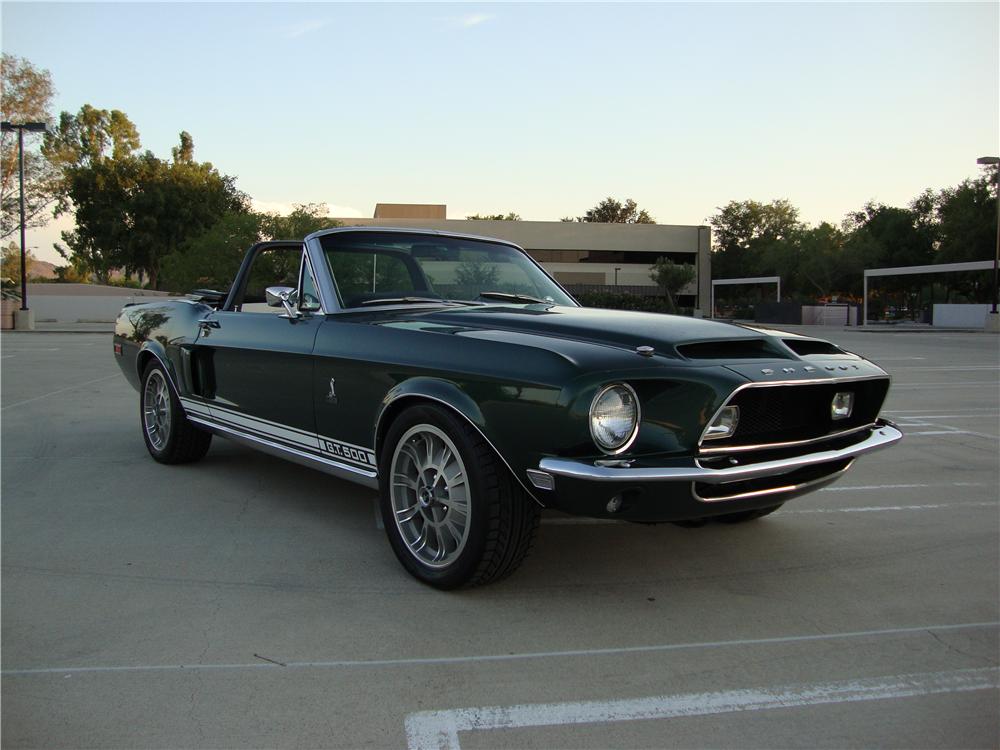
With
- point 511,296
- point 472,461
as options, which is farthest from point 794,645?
point 511,296

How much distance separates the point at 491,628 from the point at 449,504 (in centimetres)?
53

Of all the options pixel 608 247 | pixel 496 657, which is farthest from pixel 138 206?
pixel 496 657

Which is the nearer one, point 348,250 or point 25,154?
point 348,250

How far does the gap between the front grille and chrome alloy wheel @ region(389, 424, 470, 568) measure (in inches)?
38.3

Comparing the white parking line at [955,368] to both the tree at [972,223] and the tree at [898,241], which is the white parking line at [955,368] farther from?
the tree at [898,241]

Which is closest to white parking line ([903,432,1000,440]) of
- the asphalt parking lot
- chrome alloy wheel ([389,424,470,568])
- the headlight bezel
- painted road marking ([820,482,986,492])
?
painted road marking ([820,482,986,492])

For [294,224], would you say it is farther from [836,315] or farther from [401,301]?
[401,301]

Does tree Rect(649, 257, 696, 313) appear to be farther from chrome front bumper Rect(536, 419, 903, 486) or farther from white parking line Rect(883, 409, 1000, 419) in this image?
chrome front bumper Rect(536, 419, 903, 486)

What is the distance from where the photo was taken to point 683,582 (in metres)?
3.48

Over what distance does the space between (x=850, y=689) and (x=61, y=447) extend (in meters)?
5.88

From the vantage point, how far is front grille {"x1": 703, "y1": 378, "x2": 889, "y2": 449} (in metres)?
3.10

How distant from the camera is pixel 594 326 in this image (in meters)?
3.42

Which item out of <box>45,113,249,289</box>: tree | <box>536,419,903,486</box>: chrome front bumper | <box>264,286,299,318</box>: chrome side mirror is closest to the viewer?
<box>536,419,903,486</box>: chrome front bumper

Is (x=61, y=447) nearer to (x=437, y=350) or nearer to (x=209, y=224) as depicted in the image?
(x=437, y=350)
